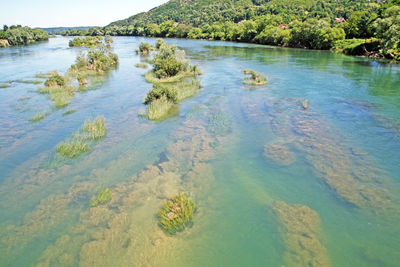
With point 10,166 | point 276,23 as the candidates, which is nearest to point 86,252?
point 10,166

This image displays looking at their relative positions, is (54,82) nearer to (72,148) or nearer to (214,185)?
(72,148)

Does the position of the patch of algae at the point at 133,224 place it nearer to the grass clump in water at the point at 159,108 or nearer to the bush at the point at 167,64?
the grass clump in water at the point at 159,108

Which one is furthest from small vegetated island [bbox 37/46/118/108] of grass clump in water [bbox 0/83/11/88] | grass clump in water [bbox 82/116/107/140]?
grass clump in water [bbox 82/116/107/140]

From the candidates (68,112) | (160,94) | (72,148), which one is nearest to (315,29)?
(160,94)

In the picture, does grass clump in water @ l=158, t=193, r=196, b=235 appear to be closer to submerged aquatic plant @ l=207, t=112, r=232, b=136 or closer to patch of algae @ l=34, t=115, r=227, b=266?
patch of algae @ l=34, t=115, r=227, b=266

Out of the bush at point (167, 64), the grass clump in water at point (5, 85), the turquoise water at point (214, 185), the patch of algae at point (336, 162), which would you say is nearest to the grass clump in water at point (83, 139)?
the turquoise water at point (214, 185)
